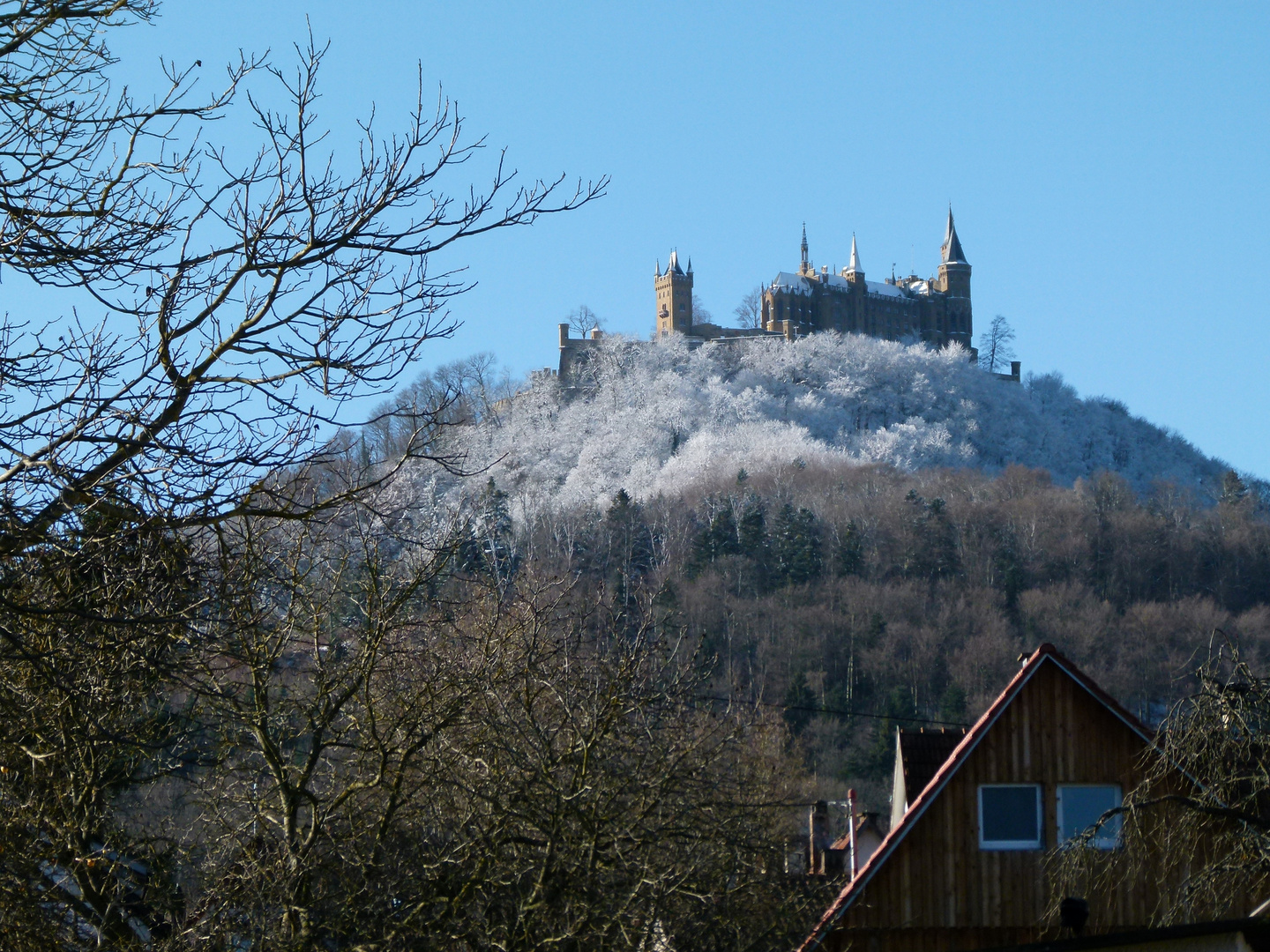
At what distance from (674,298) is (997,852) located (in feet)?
441

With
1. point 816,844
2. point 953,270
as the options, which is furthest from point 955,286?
point 816,844

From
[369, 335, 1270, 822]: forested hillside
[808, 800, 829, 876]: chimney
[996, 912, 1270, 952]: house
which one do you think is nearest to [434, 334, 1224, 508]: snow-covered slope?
[369, 335, 1270, 822]: forested hillside

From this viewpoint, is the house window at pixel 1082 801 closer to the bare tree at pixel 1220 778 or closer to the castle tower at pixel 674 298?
the bare tree at pixel 1220 778

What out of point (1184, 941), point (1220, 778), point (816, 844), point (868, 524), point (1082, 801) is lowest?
point (816, 844)

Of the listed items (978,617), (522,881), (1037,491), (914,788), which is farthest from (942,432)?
(522,881)

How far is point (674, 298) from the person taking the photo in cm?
14688

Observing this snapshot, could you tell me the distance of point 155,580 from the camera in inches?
195

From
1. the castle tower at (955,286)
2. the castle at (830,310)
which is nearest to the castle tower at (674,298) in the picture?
the castle at (830,310)

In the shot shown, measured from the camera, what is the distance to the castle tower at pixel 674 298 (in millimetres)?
146250

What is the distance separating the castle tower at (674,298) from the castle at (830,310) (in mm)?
90

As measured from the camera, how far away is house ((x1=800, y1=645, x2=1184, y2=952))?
561 inches

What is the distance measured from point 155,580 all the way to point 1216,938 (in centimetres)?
445

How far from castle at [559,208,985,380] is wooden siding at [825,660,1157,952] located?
404 ft

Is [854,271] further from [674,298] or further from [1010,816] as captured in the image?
[1010,816]
